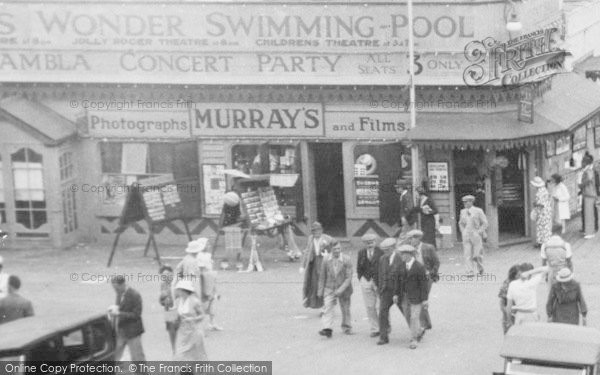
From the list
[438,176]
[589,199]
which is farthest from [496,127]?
[589,199]

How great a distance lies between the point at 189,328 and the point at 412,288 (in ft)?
12.8

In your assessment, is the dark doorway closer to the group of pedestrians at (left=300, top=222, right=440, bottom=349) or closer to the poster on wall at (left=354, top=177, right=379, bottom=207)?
the poster on wall at (left=354, top=177, right=379, bottom=207)

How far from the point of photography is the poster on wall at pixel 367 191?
25.6 metres

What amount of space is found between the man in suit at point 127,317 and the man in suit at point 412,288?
409 centimetres

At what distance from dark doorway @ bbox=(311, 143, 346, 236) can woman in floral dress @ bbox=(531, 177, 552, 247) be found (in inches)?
180

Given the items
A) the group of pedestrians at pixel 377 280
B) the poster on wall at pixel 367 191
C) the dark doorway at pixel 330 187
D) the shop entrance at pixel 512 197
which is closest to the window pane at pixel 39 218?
the dark doorway at pixel 330 187

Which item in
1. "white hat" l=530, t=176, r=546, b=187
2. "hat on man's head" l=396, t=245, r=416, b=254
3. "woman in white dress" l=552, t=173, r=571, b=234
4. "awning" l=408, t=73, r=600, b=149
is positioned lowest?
"hat on man's head" l=396, t=245, r=416, b=254

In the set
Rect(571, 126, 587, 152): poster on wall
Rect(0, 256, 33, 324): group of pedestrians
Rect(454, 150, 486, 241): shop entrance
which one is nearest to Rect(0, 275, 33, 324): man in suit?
Rect(0, 256, 33, 324): group of pedestrians

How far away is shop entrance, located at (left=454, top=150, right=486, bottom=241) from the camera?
82.2 feet

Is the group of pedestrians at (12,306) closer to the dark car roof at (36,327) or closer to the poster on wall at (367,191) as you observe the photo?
the dark car roof at (36,327)

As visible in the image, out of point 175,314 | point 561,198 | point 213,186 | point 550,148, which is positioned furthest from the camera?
point 213,186

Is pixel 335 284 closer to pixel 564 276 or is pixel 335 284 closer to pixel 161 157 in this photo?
pixel 564 276

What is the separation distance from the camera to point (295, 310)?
20.5 meters

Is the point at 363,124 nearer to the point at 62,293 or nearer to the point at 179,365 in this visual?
the point at 62,293
